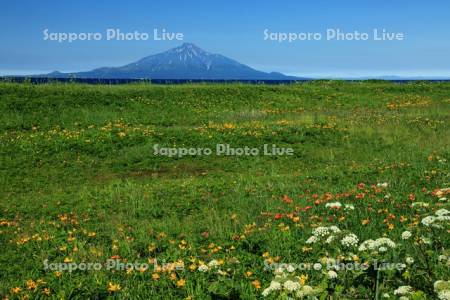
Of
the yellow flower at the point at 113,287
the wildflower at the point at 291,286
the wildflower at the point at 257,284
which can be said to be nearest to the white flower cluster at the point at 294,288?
the wildflower at the point at 291,286

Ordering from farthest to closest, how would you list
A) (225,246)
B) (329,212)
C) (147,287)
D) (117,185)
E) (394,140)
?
(394,140), (117,185), (329,212), (225,246), (147,287)

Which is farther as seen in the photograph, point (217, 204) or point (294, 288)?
point (217, 204)

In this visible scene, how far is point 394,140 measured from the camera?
838 inches

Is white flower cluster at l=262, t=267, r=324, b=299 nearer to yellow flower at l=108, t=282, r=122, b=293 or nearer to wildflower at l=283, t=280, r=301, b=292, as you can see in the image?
wildflower at l=283, t=280, r=301, b=292

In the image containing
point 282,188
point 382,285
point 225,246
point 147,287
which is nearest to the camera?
point 382,285

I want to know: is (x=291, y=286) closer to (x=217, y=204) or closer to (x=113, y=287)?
(x=113, y=287)

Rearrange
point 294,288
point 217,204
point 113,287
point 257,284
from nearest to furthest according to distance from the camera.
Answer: point 294,288, point 257,284, point 113,287, point 217,204

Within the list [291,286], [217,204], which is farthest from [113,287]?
[217,204]

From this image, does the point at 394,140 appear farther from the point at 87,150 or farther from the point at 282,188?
the point at 87,150

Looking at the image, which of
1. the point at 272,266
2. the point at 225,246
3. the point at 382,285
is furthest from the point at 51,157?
the point at 382,285

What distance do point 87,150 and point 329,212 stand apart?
12794 mm

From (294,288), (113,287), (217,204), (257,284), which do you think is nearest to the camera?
(294,288)

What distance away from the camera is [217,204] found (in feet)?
40.9

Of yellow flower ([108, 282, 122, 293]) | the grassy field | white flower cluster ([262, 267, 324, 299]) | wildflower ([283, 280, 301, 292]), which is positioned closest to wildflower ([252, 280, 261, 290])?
the grassy field
